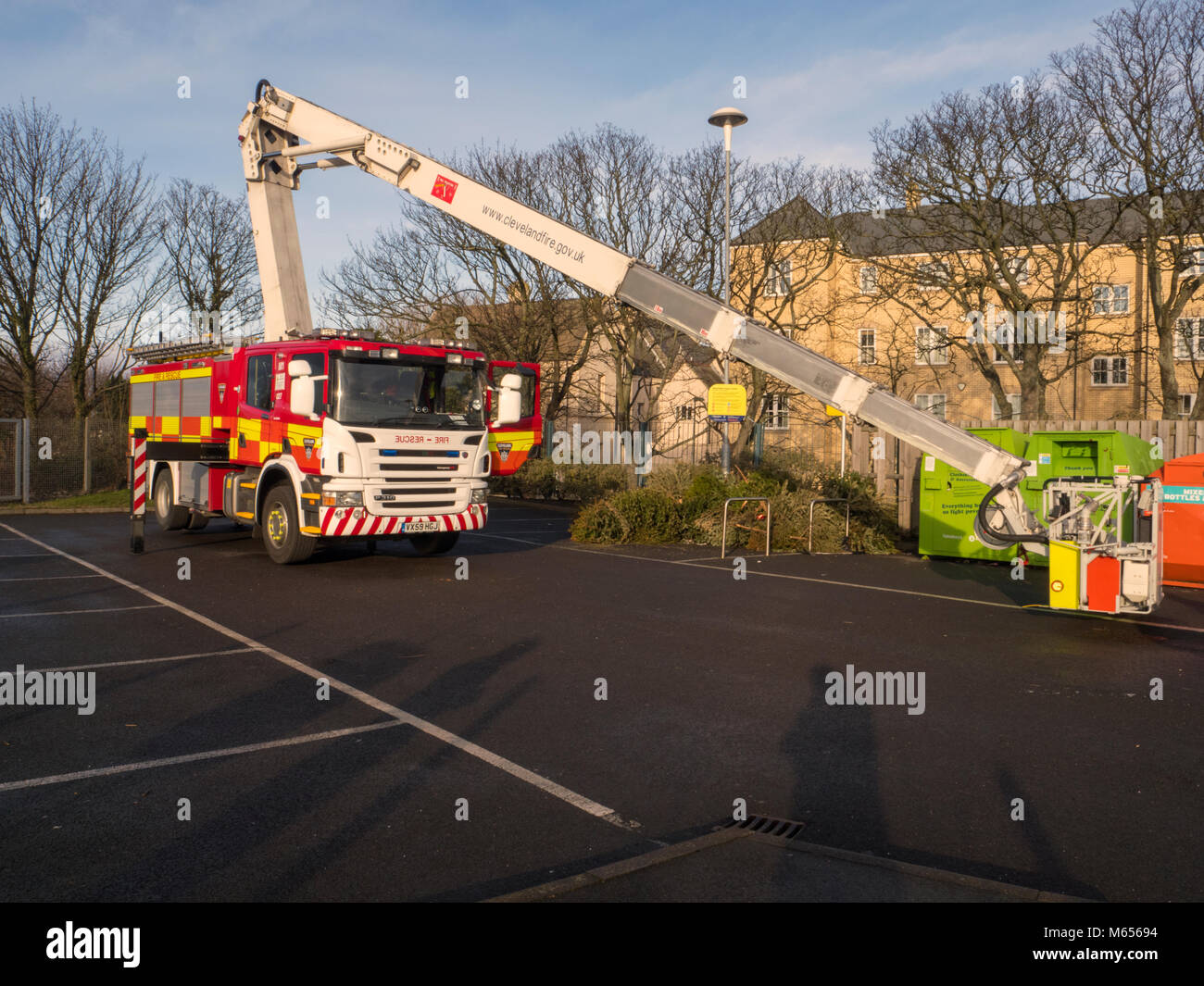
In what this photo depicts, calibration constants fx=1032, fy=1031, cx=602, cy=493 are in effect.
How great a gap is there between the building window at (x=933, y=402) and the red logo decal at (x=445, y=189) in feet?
96.3

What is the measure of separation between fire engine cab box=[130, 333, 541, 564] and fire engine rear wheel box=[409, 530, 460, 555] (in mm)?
17

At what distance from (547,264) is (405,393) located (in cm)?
252

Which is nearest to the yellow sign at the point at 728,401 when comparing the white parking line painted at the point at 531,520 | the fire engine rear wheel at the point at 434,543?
the white parking line painted at the point at 531,520

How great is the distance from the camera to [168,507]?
57.1ft

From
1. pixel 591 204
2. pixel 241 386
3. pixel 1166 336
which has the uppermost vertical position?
pixel 591 204

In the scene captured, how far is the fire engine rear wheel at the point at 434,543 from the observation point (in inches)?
593

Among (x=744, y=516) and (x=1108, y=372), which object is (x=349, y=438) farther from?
(x=1108, y=372)

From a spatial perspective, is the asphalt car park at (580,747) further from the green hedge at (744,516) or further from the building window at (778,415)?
the building window at (778,415)

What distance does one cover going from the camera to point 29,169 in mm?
27547

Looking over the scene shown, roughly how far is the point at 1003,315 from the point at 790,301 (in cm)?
582

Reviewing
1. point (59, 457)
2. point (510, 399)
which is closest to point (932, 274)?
point (510, 399)

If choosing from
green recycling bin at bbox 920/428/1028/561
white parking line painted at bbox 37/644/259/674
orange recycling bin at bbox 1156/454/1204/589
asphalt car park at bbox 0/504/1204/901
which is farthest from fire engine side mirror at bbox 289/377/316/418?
orange recycling bin at bbox 1156/454/1204/589
